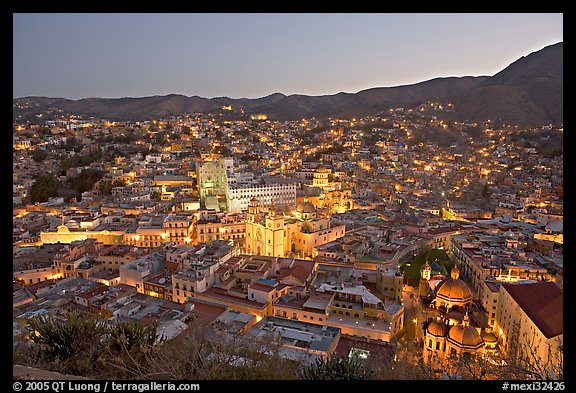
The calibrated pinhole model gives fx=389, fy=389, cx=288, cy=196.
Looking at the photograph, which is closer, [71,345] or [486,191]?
[71,345]

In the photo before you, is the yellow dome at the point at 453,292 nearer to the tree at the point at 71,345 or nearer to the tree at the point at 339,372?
the tree at the point at 339,372

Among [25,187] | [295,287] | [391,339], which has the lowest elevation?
[391,339]

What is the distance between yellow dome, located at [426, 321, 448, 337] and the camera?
10.6 metres

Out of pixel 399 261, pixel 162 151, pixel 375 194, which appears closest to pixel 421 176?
pixel 375 194

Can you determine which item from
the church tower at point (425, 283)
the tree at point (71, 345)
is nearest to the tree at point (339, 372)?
the tree at point (71, 345)

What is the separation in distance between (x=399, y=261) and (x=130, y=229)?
13.0m

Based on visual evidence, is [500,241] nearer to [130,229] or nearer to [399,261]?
[399,261]

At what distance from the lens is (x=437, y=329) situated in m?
10.7

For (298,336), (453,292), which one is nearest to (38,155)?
(298,336)

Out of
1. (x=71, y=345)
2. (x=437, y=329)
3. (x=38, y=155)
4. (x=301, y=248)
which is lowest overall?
(x=437, y=329)

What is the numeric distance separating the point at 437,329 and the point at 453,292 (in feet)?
5.42

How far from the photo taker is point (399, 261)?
1702 cm

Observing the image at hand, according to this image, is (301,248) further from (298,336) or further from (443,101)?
(443,101)
